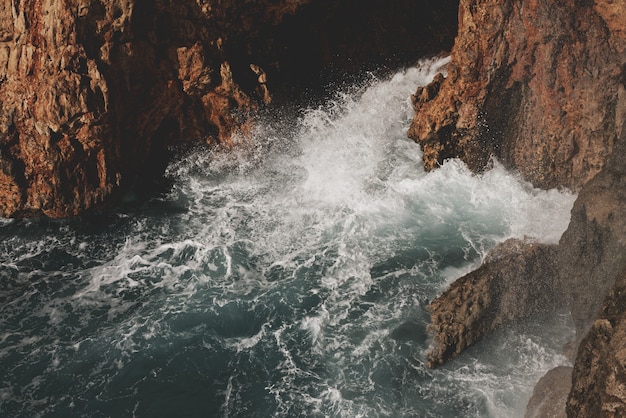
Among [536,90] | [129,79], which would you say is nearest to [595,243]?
[536,90]

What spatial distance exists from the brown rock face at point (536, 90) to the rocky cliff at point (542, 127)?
5 centimetres

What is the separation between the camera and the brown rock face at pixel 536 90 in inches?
958

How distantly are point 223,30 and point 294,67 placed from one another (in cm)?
568

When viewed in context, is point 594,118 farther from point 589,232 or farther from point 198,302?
point 198,302

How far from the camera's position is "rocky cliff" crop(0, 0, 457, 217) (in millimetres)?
24859

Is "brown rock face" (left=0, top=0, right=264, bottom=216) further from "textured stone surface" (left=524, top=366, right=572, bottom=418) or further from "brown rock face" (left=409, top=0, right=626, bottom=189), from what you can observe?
"textured stone surface" (left=524, top=366, right=572, bottom=418)

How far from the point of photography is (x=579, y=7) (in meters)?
24.0

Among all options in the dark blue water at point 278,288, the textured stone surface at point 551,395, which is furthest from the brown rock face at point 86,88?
the textured stone surface at point 551,395

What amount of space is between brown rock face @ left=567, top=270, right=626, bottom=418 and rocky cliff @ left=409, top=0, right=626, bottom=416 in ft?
10.2

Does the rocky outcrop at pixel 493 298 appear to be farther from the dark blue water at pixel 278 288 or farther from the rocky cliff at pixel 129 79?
the rocky cliff at pixel 129 79

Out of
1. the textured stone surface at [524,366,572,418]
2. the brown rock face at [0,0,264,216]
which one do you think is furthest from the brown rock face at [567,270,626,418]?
the brown rock face at [0,0,264,216]

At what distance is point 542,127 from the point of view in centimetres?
2641

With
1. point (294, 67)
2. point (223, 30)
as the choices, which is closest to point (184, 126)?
point (223, 30)

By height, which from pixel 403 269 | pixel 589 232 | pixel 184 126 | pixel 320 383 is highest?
pixel 184 126
